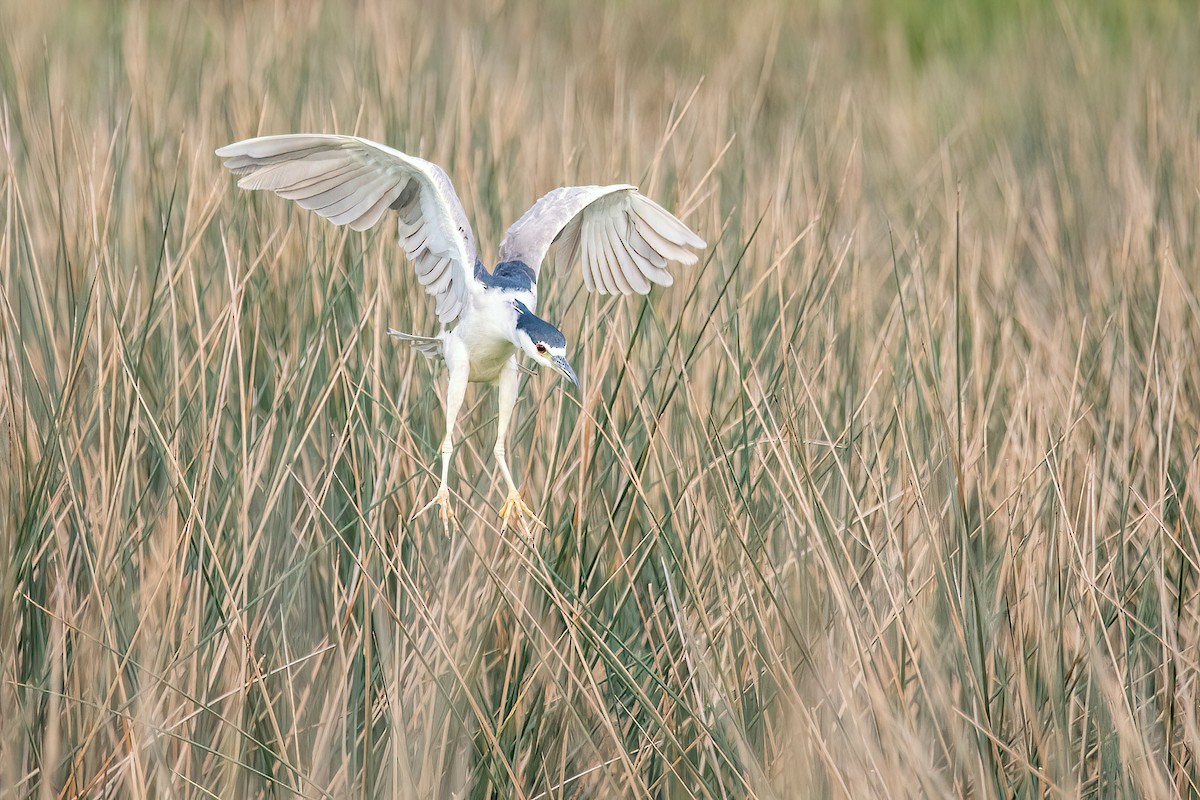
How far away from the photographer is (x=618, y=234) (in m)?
1.49

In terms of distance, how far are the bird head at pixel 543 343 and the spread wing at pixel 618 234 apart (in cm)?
24

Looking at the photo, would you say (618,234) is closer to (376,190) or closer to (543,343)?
(376,190)

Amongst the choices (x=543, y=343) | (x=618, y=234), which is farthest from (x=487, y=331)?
(x=618, y=234)

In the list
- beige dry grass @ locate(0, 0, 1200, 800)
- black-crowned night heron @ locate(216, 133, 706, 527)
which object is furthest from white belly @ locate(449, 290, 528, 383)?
beige dry grass @ locate(0, 0, 1200, 800)

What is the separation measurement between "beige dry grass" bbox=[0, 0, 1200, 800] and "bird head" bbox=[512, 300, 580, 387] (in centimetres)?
17

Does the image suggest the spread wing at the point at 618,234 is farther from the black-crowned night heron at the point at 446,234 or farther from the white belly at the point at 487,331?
the white belly at the point at 487,331

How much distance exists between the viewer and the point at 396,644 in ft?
4.37

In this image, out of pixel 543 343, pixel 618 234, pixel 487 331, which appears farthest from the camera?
pixel 618 234

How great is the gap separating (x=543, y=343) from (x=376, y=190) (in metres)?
0.31

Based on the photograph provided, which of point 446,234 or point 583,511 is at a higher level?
point 446,234

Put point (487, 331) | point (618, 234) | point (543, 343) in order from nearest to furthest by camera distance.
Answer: point (543, 343), point (487, 331), point (618, 234)

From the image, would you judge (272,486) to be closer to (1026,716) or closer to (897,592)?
(897,592)

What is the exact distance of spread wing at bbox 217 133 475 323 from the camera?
4.01ft

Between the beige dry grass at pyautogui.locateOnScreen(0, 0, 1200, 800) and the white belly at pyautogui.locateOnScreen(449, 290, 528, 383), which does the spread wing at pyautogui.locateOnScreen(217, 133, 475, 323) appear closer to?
the white belly at pyautogui.locateOnScreen(449, 290, 528, 383)
